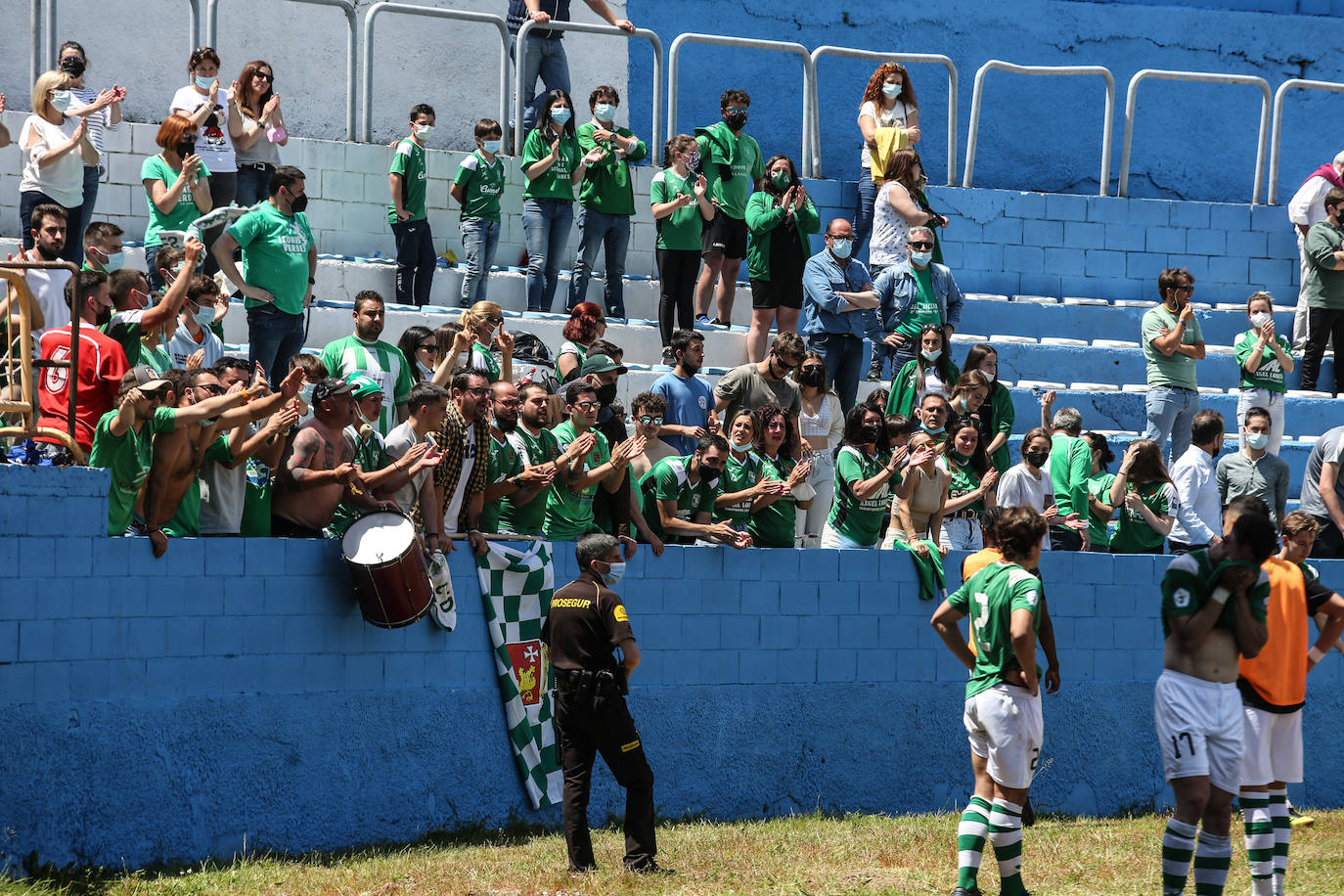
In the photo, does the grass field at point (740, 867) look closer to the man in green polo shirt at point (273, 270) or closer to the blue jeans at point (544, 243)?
the man in green polo shirt at point (273, 270)

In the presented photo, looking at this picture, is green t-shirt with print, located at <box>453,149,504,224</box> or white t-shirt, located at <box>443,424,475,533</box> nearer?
white t-shirt, located at <box>443,424,475,533</box>

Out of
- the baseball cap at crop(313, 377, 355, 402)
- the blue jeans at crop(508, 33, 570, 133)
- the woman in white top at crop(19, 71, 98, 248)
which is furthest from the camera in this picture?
the blue jeans at crop(508, 33, 570, 133)

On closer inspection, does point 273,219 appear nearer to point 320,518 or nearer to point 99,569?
point 320,518

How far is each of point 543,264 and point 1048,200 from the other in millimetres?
5468

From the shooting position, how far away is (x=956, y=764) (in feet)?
40.4

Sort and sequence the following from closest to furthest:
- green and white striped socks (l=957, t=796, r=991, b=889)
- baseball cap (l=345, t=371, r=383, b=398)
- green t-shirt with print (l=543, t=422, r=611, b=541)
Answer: green and white striped socks (l=957, t=796, r=991, b=889) → baseball cap (l=345, t=371, r=383, b=398) → green t-shirt with print (l=543, t=422, r=611, b=541)

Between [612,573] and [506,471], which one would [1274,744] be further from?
[506,471]

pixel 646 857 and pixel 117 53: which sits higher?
pixel 117 53

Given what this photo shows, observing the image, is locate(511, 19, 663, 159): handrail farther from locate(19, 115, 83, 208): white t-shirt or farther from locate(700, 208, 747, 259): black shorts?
locate(19, 115, 83, 208): white t-shirt

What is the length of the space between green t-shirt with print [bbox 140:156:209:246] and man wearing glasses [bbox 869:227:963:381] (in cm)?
524

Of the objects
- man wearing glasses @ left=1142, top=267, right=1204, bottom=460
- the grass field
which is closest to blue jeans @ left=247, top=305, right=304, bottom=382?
the grass field

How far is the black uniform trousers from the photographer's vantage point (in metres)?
9.33

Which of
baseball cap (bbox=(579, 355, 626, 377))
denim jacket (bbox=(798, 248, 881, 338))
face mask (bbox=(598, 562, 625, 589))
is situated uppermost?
denim jacket (bbox=(798, 248, 881, 338))

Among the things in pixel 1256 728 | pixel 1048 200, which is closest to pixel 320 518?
pixel 1256 728
